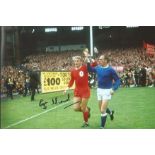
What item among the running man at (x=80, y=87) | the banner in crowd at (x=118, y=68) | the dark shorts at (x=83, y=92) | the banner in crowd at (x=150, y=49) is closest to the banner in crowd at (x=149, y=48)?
the banner in crowd at (x=150, y=49)

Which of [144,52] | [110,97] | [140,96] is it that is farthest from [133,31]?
[140,96]

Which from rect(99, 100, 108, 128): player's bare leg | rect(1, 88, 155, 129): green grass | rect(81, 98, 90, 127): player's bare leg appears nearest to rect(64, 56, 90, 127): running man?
rect(81, 98, 90, 127): player's bare leg

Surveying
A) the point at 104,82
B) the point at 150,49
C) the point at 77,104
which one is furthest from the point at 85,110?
the point at 150,49

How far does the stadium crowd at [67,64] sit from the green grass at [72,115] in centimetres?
43

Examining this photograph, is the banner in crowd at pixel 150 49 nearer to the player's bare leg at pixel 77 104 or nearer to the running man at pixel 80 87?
the running man at pixel 80 87

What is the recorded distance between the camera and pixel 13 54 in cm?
1326

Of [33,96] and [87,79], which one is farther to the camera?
[33,96]

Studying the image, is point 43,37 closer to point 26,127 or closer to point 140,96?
point 26,127

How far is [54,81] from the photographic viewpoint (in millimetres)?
→ 14156

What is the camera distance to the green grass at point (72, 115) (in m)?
12.9

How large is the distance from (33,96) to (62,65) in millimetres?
1155

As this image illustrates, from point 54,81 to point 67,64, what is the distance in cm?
99
